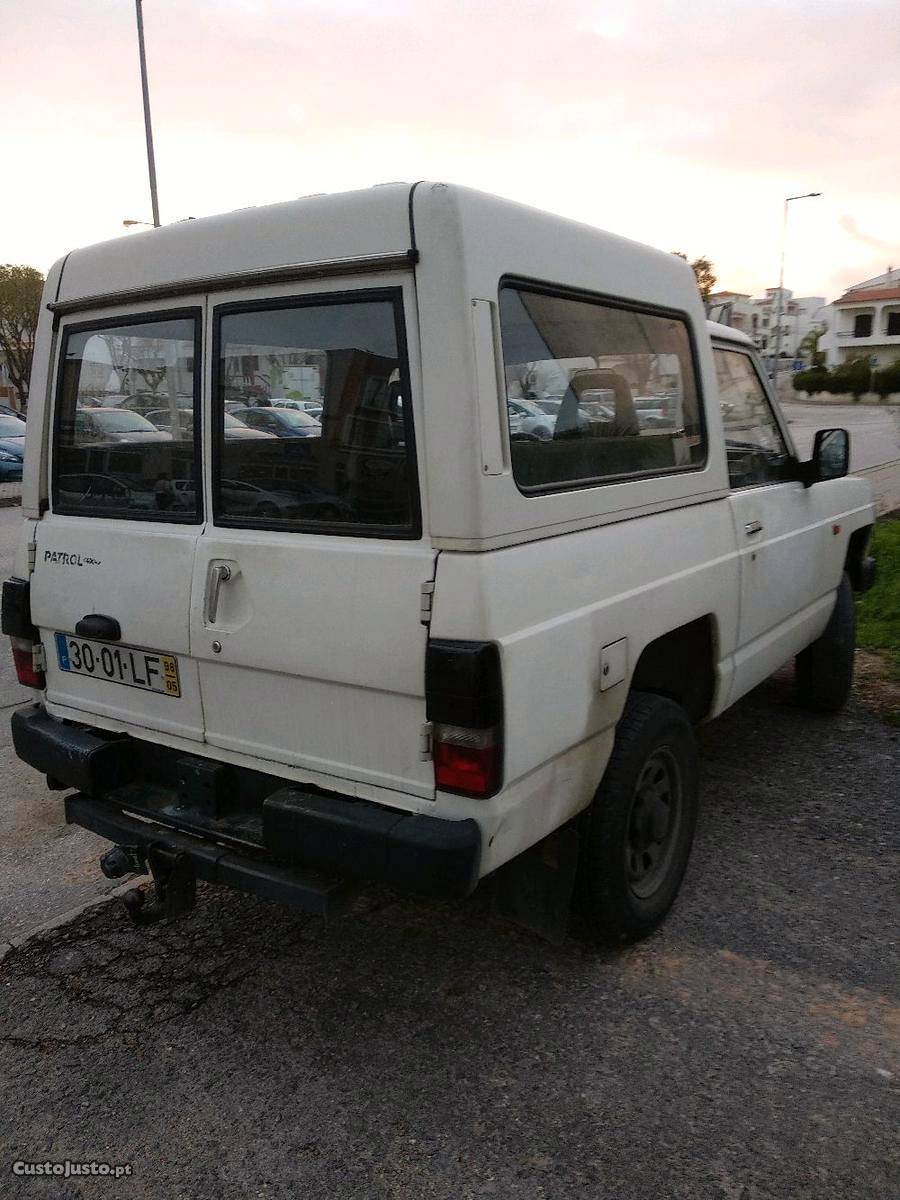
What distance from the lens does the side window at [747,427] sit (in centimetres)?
391

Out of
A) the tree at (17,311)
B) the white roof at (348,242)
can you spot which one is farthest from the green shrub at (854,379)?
the white roof at (348,242)

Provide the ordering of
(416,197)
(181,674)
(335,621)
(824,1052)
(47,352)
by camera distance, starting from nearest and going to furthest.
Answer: (416,197), (335,621), (824,1052), (181,674), (47,352)

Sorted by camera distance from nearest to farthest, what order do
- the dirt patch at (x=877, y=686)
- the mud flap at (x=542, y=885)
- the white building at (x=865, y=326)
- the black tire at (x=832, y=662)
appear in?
the mud flap at (x=542, y=885)
the black tire at (x=832, y=662)
the dirt patch at (x=877, y=686)
the white building at (x=865, y=326)

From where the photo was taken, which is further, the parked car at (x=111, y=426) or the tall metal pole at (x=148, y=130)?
the tall metal pole at (x=148, y=130)

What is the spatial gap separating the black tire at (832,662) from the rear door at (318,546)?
3340 mm

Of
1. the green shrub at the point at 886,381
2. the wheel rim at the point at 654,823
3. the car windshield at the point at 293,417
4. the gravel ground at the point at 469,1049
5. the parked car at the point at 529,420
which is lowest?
the gravel ground at the point at 469,1049

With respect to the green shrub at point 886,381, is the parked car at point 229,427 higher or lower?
lower

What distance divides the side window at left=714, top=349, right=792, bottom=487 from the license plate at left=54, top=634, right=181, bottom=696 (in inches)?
87.9

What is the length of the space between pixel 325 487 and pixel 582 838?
1287 millimetres

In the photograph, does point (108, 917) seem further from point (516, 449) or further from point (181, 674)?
point (516, 449)

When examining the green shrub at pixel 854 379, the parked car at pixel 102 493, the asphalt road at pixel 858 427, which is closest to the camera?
the parked car at pixel 102 493

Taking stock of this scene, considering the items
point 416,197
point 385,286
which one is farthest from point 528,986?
point 416,197

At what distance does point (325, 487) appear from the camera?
8.55ft

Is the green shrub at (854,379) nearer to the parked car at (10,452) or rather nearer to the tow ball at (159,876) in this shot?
the parked car at (10,452)
